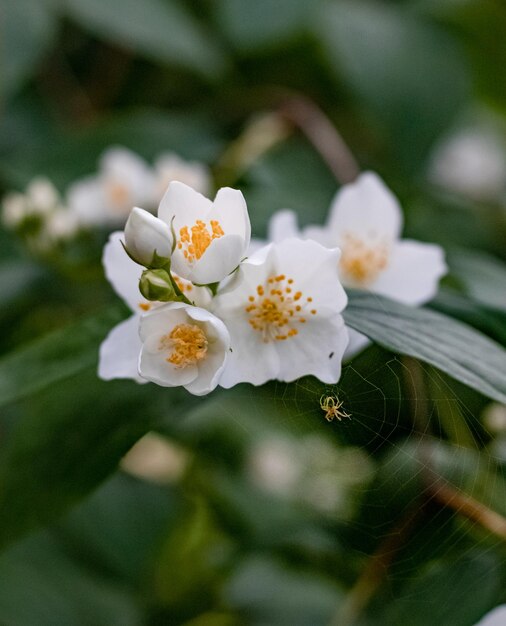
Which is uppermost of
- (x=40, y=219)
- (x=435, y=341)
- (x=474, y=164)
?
(x=435, y=341)

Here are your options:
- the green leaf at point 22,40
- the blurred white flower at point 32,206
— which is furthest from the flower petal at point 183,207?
the green leaf at point 22,40

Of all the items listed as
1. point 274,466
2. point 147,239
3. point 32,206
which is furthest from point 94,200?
point 147,239

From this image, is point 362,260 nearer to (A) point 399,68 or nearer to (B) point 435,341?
(B) point 435,341

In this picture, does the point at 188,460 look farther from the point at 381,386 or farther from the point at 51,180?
the point at 381,386

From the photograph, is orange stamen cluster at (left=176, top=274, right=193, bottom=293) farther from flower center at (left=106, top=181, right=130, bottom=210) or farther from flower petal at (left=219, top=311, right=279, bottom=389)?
flower center at (left=106, top=181, right=130, bottom=210)

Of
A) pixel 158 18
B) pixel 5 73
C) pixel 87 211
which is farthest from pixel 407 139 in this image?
pixel 5 73
